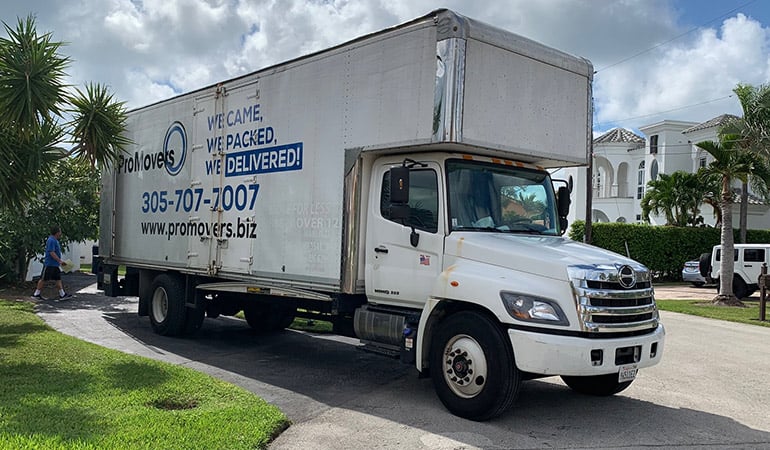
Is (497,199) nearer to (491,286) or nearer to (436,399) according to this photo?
(491,286)

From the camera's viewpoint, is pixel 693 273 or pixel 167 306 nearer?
pixel 167 306

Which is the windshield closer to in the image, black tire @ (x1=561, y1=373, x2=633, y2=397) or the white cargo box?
the white cargo box

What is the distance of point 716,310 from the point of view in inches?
728

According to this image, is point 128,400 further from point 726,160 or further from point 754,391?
point 726,160

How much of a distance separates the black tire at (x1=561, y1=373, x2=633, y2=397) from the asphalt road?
0.35 ft

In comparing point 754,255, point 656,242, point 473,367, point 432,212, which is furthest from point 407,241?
point 656,242

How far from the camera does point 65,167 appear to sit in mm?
16688

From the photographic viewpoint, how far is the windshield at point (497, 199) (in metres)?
6.93

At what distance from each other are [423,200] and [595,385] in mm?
2794

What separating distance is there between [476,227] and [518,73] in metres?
1.73

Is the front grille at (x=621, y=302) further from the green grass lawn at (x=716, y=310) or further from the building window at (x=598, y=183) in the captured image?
the building window at (x=598, y=183)

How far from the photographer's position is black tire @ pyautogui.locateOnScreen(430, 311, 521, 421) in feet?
19.7

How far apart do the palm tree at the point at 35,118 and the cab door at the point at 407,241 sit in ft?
15.2

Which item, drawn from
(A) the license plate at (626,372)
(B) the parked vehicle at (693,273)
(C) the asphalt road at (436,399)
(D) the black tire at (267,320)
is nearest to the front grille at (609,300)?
(A) the license plate at (626,372)
